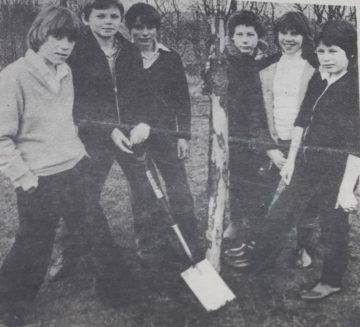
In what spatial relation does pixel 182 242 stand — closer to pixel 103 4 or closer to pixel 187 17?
pixel 187 17

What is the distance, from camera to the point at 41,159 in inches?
134

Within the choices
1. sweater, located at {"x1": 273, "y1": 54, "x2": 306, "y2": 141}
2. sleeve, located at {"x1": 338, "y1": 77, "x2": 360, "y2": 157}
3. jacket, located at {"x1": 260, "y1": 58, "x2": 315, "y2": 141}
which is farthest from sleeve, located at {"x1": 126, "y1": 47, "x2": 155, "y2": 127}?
sleeve, located at {"x1": 338, "y1": 77, "x2": 360, "y2": 157}

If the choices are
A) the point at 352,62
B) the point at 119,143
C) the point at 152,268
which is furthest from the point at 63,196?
the point at 352,62

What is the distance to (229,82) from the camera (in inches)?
144

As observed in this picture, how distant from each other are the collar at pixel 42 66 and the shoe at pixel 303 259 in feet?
7.48

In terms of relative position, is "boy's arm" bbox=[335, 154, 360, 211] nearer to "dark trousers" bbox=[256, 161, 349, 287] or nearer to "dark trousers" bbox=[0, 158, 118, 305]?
"dark trousers" bbox=[256, 161, 349, 287]

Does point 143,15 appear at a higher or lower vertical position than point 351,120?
higher

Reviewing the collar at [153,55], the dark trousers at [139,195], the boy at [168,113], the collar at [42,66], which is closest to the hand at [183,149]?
the boy at [168,113]

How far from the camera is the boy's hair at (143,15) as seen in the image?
11.9 feet

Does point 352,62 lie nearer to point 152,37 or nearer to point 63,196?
point 152,37

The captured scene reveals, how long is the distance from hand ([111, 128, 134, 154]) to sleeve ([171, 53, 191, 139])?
0.41 m

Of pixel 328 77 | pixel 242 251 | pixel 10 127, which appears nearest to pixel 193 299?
pixel 242 251

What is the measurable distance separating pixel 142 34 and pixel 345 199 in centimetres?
206

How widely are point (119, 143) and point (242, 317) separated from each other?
61.8 inches
